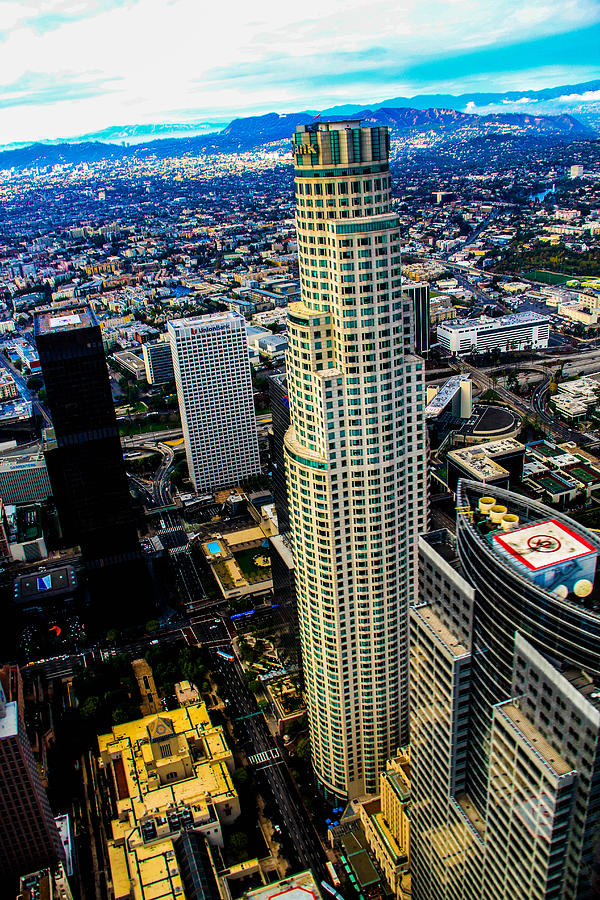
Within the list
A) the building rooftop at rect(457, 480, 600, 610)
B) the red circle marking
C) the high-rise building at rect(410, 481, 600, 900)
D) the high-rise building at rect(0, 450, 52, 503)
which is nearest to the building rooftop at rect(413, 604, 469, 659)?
the high-rise building at rect(410, 481, 600, 900)

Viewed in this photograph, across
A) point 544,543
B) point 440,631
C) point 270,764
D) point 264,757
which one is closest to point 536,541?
point 544,543

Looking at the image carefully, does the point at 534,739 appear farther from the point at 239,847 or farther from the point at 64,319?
the point at 64,319

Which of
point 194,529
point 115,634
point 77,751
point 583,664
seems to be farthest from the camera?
point 194,529

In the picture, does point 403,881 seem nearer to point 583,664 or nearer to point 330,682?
point 330,682

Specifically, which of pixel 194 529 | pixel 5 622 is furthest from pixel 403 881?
pixel 194 529

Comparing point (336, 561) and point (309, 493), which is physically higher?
point (309, 493)

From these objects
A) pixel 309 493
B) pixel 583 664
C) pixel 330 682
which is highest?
pixel 583 664

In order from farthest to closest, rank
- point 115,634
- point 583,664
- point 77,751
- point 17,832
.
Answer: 1. point 115,634
2. point 77,751
3. point 17,832
4. point 583,664
